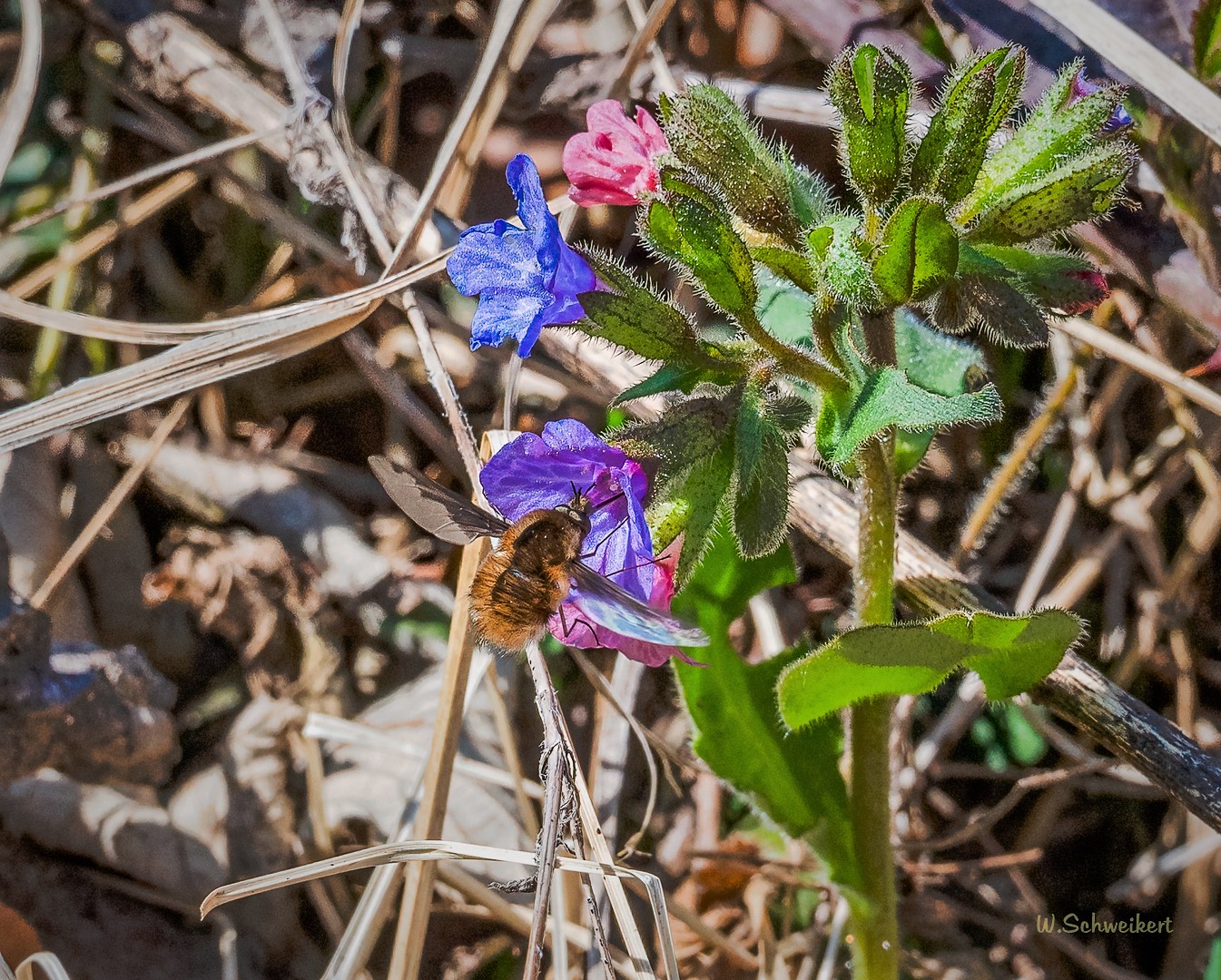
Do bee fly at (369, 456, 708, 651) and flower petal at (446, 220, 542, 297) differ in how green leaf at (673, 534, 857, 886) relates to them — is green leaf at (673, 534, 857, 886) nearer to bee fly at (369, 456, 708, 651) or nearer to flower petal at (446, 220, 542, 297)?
bee fly at (369, 456, 708, 651)

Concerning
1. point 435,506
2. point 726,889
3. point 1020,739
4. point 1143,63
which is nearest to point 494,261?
point 435,506

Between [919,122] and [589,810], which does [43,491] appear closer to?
[589,810]

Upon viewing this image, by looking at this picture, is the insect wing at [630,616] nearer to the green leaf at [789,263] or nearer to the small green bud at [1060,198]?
the green leaf at [789,263]

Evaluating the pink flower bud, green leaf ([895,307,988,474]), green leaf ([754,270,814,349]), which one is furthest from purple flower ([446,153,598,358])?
the pink flower bud

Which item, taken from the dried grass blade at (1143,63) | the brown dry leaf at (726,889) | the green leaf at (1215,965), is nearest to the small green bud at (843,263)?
the dried grass blade at (1143,63)

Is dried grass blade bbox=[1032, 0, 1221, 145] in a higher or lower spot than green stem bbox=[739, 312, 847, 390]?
higher

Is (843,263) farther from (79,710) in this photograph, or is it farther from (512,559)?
(79,710)
